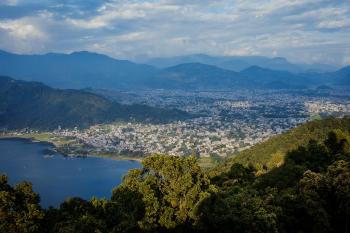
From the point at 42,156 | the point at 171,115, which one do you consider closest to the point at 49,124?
the point at 171,115

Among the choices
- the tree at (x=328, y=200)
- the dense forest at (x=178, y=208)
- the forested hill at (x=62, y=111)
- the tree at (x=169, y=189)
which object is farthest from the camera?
the forested hill at (x=62, y=111)

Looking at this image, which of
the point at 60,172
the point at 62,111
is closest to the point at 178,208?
the point at 60,172

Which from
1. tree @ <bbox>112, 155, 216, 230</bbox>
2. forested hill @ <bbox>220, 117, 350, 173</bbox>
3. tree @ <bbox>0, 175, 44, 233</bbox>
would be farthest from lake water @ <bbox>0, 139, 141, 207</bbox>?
tree @ <bbox>0, 175, 44, 233</bbox>

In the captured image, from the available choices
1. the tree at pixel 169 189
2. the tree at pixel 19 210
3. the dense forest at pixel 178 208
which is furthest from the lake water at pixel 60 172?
the tree at pixel 19 210

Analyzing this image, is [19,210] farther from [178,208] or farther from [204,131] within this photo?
[204,131]

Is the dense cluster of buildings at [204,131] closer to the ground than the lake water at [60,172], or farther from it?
farther from it

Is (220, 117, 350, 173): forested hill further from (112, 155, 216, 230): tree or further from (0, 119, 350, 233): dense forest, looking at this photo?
(112, 155, 216, 230): tree

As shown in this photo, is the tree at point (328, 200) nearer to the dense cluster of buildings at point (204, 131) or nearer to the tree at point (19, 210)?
the tree at point (19, 210)

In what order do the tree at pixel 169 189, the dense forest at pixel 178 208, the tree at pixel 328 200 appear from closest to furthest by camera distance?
the dense forest at pixel 178 208
the tree at pixel 169 189
the tree at pixel 328 200
